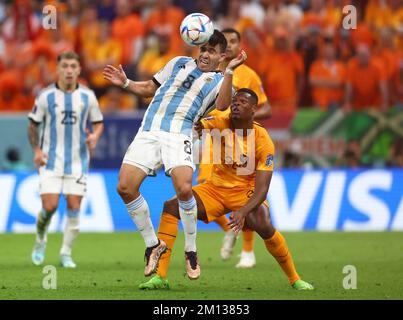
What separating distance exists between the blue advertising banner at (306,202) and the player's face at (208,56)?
696 cm

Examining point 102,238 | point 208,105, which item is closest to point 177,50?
point 102,238

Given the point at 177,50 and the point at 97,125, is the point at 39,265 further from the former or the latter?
the point at 177,50

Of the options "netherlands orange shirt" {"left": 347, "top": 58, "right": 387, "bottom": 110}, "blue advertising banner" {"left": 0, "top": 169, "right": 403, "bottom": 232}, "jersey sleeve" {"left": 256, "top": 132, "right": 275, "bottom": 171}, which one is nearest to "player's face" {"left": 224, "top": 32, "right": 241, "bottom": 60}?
"jersey sleeve" {"left": 256, "top": 132, "right": 275, "bottom": 171}

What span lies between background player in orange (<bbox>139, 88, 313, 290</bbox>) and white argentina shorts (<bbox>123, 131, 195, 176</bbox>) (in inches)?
21.9

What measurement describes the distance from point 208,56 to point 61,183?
3533 mm

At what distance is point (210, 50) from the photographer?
10.2 metres

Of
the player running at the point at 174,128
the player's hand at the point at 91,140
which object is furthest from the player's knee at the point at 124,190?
the player's hand at the point at 91,140

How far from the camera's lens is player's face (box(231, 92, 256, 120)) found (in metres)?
10.4

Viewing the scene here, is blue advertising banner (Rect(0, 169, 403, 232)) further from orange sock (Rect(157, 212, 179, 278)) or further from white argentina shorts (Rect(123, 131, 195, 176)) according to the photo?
white argentina shorts (Rect(123, 131, 195, 176))

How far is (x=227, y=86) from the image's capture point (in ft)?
32.7

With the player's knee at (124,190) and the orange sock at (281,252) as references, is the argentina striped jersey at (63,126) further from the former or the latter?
the orange sock at (281,252)

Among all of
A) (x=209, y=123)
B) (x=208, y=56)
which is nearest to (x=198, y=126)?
(x=209, y=123)

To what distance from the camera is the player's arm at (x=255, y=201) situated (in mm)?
9797

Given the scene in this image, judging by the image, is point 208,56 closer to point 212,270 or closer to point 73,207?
point 212,270
